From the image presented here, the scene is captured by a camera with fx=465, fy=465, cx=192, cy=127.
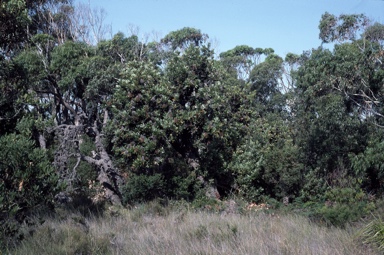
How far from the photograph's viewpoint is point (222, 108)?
15773 millimetres

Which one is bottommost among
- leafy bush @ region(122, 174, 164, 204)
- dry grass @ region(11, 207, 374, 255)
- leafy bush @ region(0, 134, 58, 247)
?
dry grass @ region(11, 207, 374, 255)

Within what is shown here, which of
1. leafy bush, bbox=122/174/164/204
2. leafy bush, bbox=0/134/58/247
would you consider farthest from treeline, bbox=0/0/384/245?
leafy bush, bbox=0/134/58/247

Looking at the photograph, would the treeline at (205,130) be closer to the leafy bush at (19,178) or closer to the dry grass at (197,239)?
the dry grass at (197,239)

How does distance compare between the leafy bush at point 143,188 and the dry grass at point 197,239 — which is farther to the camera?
the leafy bush at point 143,188

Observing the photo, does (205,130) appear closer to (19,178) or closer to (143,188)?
(143,188)

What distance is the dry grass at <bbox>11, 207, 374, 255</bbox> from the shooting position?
23.7 feet

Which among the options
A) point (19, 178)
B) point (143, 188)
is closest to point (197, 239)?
point (19, 178)

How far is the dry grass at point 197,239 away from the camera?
7238 millimetres

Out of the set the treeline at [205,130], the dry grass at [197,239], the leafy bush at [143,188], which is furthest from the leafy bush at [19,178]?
the leafy bush at [143,188]

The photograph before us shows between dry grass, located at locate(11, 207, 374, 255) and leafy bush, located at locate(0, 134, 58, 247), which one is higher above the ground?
leafy bush, located at locate(0, 134, 58, 247)

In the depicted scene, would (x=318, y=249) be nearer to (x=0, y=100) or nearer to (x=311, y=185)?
(x=0, y=100)

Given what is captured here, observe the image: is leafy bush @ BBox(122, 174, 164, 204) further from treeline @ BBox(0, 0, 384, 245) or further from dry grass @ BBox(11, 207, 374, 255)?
dry grass @ BBox(11, 207, 374, 255)

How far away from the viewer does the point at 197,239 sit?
825 cm

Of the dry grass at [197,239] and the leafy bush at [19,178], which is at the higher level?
the leafy bush at [19,178]
